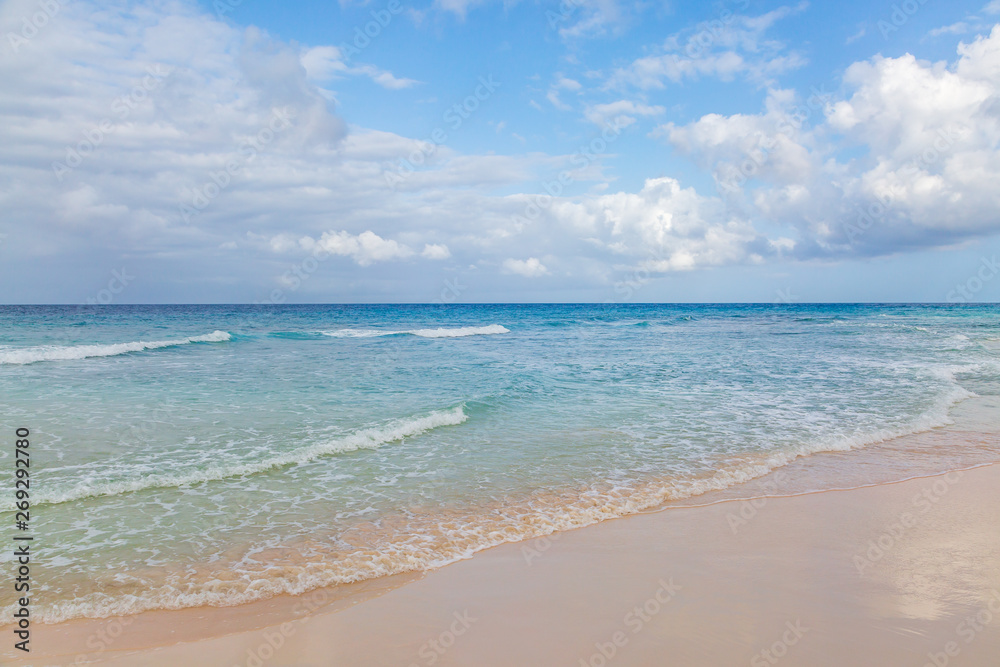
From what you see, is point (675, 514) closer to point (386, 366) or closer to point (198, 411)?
point (198, 411)

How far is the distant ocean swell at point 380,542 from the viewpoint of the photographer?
14.2 ft

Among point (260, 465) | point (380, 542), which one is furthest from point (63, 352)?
point (380, 542)

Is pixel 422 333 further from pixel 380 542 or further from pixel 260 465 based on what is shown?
pixel 380 542

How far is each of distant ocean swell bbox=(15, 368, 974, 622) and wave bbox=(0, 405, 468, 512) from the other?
3cm

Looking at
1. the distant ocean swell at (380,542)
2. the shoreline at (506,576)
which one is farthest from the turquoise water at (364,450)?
the shoreline at (506,576)

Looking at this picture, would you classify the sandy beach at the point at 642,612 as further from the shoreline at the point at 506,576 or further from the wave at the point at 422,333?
the wave at the point at 422,333

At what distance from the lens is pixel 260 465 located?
752 cm

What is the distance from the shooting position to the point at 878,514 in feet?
19.7

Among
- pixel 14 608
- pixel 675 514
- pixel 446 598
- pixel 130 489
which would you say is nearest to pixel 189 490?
pixel 130 489

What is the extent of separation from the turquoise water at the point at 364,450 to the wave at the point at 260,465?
31mm

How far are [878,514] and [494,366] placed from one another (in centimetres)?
1359

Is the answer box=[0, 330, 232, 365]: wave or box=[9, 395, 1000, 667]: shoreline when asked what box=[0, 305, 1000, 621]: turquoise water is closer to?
box=[9, 395, 1000, 667]: shoreline

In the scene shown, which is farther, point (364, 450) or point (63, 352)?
point (63, 352)

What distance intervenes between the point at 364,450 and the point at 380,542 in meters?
3.29
